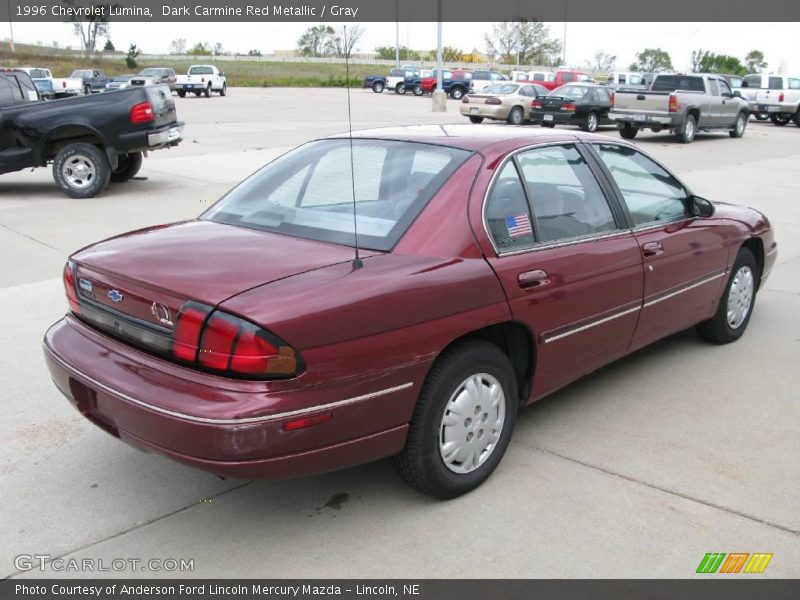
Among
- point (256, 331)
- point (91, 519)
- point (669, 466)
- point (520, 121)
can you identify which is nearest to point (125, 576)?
point (91, 519)

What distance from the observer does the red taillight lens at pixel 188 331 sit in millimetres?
2852

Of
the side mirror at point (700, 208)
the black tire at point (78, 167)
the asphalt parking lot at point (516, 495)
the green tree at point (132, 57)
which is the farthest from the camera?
the green tree at point (132, 57)

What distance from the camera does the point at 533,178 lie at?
3.88 m

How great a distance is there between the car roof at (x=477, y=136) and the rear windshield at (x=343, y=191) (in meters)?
0.07

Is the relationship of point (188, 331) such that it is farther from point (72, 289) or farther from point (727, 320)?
point (727, 320)

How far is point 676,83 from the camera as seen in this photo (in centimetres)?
2227

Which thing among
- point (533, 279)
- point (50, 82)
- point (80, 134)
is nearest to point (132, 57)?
point (50, 82)

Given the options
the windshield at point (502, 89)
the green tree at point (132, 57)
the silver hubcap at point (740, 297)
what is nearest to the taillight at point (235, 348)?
the silver hubcap at point (740, 297)

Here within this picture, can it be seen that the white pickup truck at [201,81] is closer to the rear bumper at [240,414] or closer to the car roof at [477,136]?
the car roof at [477,136]

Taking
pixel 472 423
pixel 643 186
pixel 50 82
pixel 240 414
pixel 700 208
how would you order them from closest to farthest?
pixel 240 414 → pixel 472 423 → pixel 643 186 → pixel 700 208 → pixel 50 82

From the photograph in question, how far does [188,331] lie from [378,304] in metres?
0.70

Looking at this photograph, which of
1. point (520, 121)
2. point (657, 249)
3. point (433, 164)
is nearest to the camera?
point (433, 164)

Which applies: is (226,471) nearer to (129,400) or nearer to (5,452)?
(129,400)

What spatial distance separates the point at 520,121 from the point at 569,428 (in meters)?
23.1
